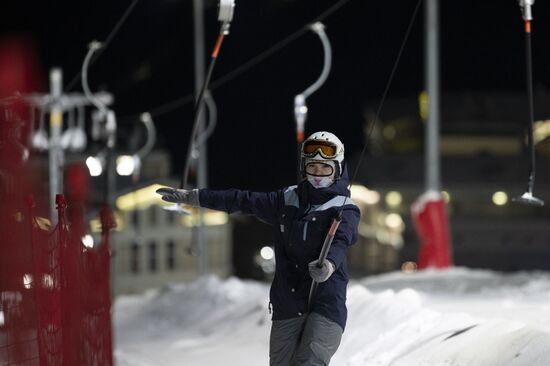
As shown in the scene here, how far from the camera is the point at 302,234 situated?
6965mm

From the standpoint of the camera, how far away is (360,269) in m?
87.6

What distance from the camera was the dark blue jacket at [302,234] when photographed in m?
6.96

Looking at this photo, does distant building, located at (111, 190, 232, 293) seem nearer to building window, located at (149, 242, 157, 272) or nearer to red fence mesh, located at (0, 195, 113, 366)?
building window, located at (149, 242, 157, 272)

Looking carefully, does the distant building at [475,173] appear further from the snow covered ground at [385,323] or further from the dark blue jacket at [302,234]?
the dark blue jacket at [302,234]

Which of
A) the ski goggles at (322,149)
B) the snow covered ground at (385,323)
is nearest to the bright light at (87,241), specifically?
the ski goggles at (322,149)

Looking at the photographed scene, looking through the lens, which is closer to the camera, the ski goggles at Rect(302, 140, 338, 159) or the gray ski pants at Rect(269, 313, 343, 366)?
the gray ski pants at Rect(269, 313, 343, 366)

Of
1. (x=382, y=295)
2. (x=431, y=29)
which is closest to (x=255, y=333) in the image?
(x=382, y=295)

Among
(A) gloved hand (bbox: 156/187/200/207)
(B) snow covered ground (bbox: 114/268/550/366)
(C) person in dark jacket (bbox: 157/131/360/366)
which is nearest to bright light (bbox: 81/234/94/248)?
(A) gloved hand (bbox: 156/187/200/207)

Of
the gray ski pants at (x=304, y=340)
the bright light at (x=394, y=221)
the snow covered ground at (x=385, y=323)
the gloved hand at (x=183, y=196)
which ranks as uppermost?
the gloved hand at (x=183, y=196)

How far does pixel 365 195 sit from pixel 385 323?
74.3m

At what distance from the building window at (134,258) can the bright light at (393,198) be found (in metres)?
19.4

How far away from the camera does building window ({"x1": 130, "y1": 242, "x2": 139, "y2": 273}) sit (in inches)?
2901

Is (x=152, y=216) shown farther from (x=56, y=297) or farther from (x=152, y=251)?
(x=56, y=297)

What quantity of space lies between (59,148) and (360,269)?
62.8m
